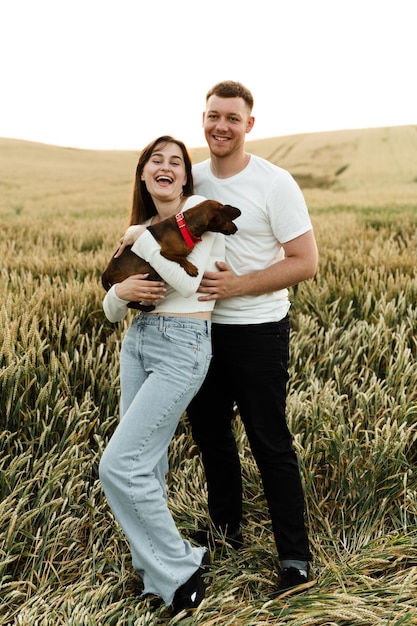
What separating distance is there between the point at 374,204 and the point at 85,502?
38.5 feet

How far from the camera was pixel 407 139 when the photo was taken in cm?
3250

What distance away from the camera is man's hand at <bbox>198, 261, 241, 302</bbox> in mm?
2492

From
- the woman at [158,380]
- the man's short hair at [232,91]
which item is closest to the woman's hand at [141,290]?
the woman at [158,380]

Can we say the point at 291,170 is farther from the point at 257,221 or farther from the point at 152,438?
the point at 152,438

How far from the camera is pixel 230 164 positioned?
266cm

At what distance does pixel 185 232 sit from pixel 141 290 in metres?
0.28

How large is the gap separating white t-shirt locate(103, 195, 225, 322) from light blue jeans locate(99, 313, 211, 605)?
7cm

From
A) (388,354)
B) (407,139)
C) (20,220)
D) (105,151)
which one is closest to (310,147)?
(407,139)

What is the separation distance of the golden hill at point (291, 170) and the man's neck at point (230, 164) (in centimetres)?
1035

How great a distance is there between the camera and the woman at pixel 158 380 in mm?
2324

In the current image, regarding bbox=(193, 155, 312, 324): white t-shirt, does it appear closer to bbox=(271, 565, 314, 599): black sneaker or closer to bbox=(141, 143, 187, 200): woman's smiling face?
bbox=(141, 143, 187, 200): woman's smiling face

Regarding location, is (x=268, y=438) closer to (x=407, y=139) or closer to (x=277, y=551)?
(x=277, y=551)

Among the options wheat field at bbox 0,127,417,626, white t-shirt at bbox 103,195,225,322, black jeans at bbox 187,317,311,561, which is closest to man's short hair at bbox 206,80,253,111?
white t-shirt at bbox 103,195,225,322

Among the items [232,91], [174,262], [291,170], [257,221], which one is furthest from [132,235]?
[291,170]
